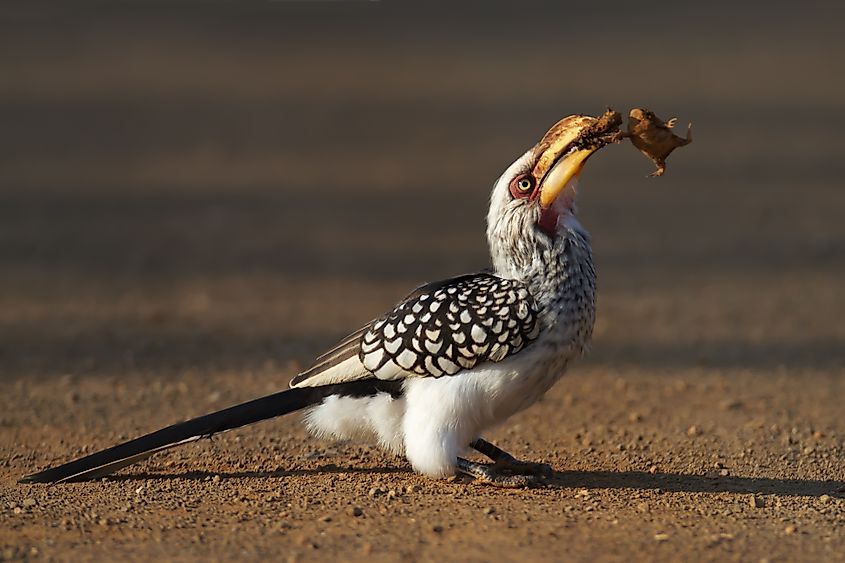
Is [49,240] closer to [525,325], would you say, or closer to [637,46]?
[525,325]

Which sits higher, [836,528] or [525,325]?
[525,325]

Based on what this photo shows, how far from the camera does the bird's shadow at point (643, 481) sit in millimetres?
5078

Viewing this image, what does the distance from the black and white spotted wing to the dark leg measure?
0.49 m

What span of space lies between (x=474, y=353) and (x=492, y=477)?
0.53 m

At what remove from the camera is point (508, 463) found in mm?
5141

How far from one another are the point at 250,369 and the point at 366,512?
2.77m

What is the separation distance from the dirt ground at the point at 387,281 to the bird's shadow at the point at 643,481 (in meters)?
0.02

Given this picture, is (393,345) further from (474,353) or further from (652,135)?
(652,135)

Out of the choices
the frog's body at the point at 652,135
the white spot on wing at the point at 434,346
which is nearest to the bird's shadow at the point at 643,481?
the white spot on wing at the point at 434,346

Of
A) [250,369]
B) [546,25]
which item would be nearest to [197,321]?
[250,369]

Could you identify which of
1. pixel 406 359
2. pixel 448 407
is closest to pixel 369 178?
pixel 406 359

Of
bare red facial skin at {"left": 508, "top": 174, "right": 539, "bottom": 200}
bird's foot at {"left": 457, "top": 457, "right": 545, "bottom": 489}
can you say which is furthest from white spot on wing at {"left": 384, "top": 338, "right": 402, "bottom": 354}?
bare red facial skin at {"left": 508, "top": 174, "right": 539, "bottom": 200}

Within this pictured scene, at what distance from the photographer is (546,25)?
77.3ft

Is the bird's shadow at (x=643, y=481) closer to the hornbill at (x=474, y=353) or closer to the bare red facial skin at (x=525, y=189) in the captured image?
the hornbill at (x=474, y=353)
